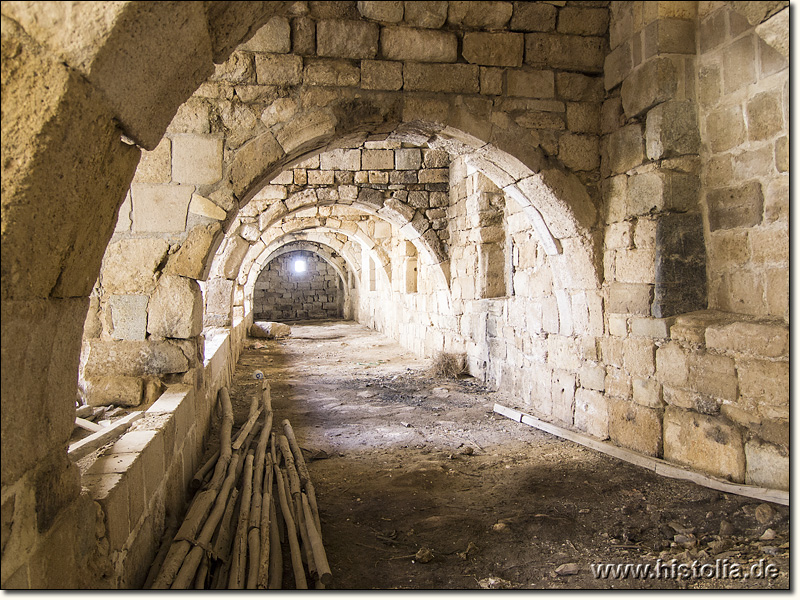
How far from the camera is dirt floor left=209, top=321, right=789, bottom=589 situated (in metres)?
2.32

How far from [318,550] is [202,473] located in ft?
4.17

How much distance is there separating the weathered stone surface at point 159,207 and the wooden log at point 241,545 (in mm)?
1694

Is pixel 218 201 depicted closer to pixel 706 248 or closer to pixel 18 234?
pixel 18 234

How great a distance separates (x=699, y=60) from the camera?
3387 mm

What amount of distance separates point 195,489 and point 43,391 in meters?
2.16

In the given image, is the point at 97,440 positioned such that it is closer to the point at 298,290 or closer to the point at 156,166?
the point at 156,166

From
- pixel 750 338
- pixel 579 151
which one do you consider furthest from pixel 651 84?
pixel 750 338

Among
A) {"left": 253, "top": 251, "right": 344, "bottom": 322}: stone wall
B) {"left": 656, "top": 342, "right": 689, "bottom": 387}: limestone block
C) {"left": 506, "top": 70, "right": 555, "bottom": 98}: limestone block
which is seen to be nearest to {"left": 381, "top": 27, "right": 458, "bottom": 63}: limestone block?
{"left": 506, "top": 70, "right": 555, "bottom": 98}: limestone block

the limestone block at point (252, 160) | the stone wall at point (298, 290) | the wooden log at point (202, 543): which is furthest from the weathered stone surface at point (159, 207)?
the stone wall at point (298, 290)

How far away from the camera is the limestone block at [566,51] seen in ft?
12.8

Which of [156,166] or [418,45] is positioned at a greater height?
[418,45]

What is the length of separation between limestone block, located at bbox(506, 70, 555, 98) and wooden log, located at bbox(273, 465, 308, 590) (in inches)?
123

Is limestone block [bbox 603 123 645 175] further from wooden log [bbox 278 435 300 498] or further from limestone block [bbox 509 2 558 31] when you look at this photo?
wooden log [bbox 278 435 300 498]

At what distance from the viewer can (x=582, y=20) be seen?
3.92m
